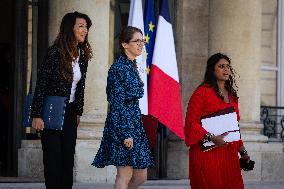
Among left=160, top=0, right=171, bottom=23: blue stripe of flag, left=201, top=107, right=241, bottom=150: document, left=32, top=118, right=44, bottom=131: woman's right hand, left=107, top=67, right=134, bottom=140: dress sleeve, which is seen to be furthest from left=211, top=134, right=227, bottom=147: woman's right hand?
left=160, top=0, right=171, bottom=23: blue stripe of flag

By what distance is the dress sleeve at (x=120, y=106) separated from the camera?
812 centimetres

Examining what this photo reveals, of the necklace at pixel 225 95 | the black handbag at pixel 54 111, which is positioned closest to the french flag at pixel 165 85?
the necklace at pixel 225 95

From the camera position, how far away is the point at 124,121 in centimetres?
815

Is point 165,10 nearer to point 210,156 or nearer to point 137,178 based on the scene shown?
point 210,156

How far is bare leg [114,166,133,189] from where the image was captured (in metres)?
8.16

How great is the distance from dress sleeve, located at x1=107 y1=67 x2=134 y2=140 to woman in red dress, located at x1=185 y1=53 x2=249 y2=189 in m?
0.75

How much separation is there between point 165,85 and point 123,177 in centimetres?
516

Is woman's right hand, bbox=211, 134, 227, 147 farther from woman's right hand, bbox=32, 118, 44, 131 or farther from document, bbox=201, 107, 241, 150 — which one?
woman's right hand, bbox=32, 118, 44, 131

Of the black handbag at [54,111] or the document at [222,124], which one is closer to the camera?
the black handbag at [54,111]

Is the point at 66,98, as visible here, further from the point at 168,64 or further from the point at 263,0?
the point at 263,0

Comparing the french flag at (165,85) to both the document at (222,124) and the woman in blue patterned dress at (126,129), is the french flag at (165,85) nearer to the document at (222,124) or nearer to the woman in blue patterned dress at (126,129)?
the document at (222,124)

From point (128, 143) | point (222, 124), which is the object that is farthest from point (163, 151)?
point (128, 143)

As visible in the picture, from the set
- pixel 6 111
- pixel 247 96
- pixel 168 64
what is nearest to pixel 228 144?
pixel 168 64

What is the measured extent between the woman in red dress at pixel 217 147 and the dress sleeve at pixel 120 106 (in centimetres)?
75
